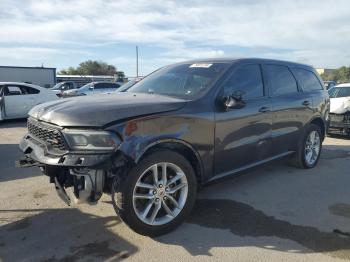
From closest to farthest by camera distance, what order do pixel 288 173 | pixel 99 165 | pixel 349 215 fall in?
pixel 99 165 → pixel 349 215 → pixel 288 173

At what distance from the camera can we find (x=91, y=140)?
3465 millimetres

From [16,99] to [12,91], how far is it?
33 centimetres

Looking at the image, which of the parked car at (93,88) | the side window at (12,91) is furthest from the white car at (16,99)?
the parked car at (93,88)

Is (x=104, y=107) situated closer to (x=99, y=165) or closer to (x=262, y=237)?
(x=99, y=165)

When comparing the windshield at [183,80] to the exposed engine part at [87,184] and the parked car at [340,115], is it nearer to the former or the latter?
the exposed engine part at [87,184]

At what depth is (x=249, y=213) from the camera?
14.8ft

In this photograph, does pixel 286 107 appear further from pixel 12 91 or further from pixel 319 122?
pixel 12 91

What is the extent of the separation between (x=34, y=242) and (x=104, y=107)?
1.49 meters

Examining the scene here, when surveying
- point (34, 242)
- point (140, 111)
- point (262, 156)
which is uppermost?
point (140, 111)

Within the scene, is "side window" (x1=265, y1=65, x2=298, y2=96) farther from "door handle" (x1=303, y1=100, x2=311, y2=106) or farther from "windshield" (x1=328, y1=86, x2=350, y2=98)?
"windshield" (x1=328, y1=86, x2=350, y2=98)

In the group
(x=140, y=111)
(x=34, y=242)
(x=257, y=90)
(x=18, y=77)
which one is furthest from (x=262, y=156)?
(x=18, y=77)

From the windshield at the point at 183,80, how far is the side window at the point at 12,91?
990cm

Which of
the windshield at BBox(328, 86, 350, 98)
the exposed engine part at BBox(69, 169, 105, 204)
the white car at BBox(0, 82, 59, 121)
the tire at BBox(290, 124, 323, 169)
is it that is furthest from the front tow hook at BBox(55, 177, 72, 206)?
the white car at BBox(0, 82, 59, 121)

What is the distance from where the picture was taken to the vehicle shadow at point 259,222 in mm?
3694
